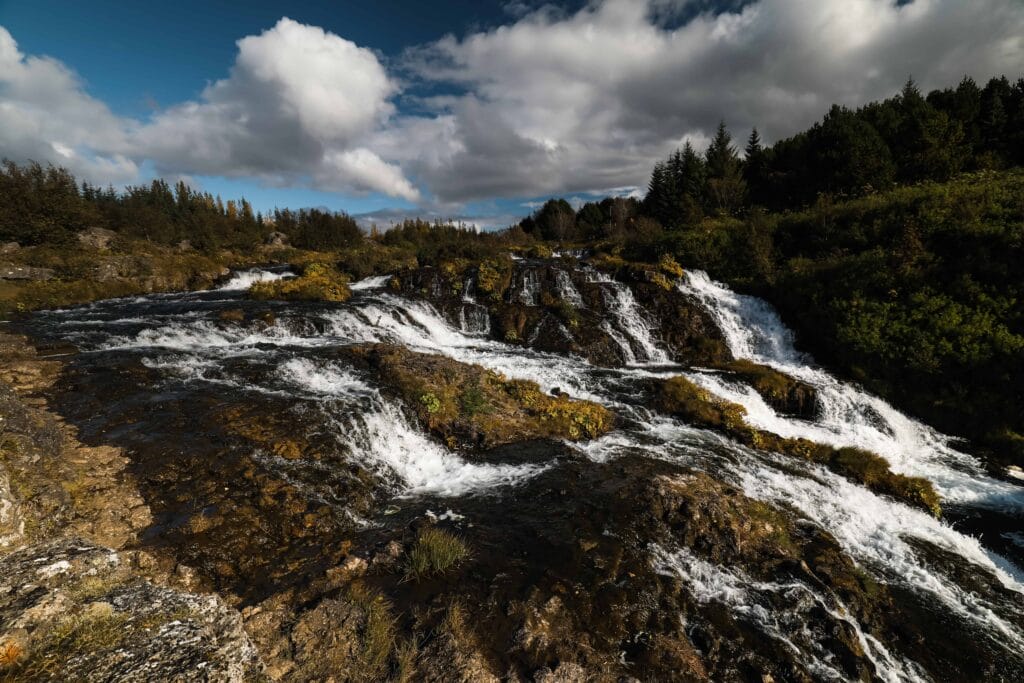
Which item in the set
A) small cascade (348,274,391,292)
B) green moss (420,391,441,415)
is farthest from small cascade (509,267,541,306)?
green moss (420,391,441,415)

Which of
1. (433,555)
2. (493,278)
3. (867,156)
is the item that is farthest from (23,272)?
(867,156)

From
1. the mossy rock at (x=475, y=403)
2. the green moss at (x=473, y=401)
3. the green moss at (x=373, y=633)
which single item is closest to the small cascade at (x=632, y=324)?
the mossy rock at (x=475, y=403)

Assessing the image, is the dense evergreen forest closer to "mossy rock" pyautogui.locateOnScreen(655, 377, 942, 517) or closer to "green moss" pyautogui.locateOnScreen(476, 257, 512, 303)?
"green moss" pyautogui.locateOnScreen(476, 257, 512, 303)

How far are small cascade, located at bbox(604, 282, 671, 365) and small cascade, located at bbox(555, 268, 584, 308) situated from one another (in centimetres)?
154

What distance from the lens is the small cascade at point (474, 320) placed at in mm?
22859

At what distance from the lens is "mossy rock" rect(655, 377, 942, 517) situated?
1012cm

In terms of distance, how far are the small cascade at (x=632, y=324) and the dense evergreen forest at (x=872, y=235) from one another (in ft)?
23.1

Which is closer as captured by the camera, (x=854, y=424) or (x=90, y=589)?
(x=90, y=589)

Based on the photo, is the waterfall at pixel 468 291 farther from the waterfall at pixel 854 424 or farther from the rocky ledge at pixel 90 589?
the rocky ledge at pixel 90 589

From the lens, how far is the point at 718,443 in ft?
38.9

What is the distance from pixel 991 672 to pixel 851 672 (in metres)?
2.50

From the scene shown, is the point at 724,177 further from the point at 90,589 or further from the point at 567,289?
the point at 90,589

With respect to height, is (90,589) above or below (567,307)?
below

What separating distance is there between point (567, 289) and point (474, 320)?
18.6ft
